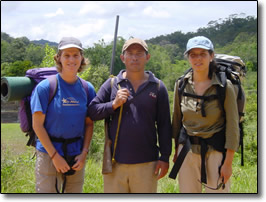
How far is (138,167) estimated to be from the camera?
2947mm

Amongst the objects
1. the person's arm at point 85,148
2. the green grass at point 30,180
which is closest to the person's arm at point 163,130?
the person's arm at point 85,148

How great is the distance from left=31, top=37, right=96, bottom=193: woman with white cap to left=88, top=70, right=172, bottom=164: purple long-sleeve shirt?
0.66 feet

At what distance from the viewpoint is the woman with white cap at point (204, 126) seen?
2.81 meters

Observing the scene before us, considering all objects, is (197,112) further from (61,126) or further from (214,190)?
(61,126)

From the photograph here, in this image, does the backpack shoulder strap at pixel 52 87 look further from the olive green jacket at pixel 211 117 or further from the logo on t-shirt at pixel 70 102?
the olive green jacket at pixel 211 117

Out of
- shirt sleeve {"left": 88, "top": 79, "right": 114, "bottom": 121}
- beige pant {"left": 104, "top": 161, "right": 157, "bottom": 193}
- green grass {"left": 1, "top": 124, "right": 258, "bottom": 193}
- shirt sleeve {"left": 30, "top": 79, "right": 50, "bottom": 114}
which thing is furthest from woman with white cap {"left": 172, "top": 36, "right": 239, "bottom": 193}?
green grass {"left": 1, "top": 124, "right": 258, "bottom": 193}

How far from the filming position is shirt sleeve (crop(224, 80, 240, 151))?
2770 mm

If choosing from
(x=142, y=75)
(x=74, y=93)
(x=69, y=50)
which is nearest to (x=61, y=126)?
(x=74, y=93)

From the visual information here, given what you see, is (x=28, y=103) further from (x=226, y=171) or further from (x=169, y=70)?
(x=169, y=70)

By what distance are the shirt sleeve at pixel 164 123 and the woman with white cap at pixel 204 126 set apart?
0.11m

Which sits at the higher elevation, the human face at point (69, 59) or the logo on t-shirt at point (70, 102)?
the human face at point (69, 59)

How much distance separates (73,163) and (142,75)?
41.9 inches

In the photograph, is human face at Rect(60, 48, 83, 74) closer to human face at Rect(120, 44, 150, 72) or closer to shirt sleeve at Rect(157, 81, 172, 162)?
human face at Rect(120, 44, 150, 72)

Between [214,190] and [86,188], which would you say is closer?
[214,190]
